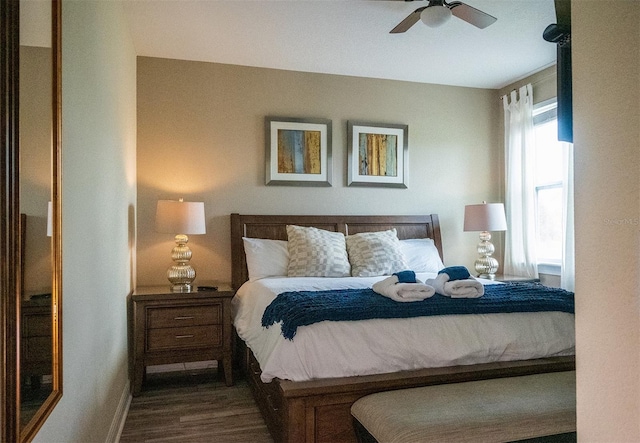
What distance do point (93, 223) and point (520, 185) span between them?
4.09 metres

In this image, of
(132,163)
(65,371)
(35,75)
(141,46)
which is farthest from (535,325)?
(141,46)

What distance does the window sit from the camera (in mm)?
4312

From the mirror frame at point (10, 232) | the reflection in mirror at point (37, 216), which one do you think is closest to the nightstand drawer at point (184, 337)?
the reflection in mirror at point (37, 216)

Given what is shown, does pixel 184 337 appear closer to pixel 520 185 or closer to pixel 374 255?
pixel 374 255

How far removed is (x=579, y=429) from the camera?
2.46 feet

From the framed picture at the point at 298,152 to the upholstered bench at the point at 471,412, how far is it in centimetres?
267

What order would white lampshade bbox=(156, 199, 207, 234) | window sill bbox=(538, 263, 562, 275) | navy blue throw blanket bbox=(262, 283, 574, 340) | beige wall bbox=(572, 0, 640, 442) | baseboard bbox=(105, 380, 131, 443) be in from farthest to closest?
A: 1. window sill bbox=(538, 263, 562, 275)
2. white lampshade bbox=(156, 199, 207, 234)
3. baseboard bbox=(105, 380, 131, 443)
4. navy blue throw blanket bbox=(262, 283, 574, 340)
5. beige wall bbox=(572, 0, 640, 442)

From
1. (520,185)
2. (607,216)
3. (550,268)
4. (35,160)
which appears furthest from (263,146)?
(607,216)

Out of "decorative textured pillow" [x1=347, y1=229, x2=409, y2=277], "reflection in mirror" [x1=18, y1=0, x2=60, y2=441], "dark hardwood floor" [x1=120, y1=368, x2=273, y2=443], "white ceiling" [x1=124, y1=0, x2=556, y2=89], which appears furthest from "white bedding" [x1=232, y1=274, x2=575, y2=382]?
"white ceiling" [x1=124, y1=0, x2=556, y2=89]

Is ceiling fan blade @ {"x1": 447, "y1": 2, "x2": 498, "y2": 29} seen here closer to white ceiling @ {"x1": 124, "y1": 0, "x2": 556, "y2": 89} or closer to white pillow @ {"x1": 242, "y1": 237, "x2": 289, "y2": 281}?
white ceiling @ {"x1": 124, "y1": 0, "x2": 556, "y2": 89}

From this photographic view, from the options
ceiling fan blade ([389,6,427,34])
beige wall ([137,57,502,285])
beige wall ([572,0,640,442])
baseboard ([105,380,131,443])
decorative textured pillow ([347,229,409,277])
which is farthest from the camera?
beige wall ([137,57,502,285])

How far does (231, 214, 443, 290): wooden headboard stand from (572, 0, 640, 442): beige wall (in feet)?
11.8

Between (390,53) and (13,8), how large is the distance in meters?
3.47

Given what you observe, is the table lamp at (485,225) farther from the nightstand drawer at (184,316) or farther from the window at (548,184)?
the nightstand drawer at (184,316)
